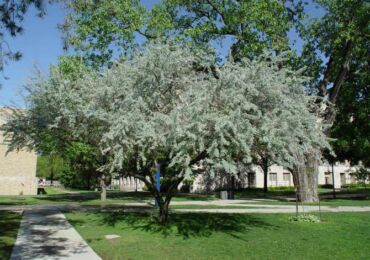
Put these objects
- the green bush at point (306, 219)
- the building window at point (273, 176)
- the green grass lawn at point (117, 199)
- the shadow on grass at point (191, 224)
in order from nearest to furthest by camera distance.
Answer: the shadow on grass at point (191, 224) → the green bush at point (306, 219) → the green grass lawn at point (117, 199) → the building window at point (273, 176)

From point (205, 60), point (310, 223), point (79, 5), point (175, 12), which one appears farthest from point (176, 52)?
point (175, 12)

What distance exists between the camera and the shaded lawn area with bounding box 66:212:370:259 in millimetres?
10180

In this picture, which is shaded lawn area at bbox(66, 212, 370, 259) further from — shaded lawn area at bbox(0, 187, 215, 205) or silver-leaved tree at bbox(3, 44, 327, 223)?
shaded lawn area at bbox(0, 187, 215, 205)

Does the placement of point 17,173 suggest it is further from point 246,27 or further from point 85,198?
point 246,27

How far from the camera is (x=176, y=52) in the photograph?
13664mm

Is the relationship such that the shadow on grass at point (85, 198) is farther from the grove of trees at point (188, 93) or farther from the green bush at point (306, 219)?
the green bush at point (306, 219)

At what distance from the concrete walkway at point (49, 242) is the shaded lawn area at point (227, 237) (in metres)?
0.35

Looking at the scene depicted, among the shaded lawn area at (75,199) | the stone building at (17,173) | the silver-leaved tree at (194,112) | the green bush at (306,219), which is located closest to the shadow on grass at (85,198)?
the shaded lawn area at (75,199)

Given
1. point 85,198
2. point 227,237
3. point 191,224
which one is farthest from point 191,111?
point 85,198

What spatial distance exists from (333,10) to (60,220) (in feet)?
58.7

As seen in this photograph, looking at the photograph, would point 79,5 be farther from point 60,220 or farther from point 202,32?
point 202,32

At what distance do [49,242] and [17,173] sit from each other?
3198cm

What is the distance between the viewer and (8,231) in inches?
527

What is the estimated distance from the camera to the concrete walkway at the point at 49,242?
969 cm
